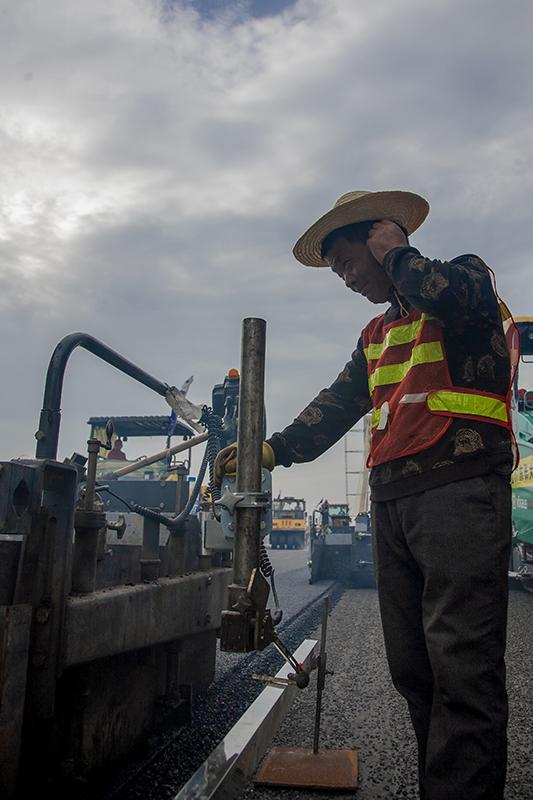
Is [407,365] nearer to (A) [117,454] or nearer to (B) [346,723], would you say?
(B) [346,723]

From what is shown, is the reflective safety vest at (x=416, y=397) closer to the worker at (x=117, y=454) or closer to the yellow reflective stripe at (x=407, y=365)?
the yellow reflective stripe at (x=407, y=365)

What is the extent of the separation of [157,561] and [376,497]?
1077mm

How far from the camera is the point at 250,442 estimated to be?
6.33ft

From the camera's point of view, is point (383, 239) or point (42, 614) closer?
point (42, 614)

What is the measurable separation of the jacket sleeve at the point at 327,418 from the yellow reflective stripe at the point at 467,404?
2.36 feet

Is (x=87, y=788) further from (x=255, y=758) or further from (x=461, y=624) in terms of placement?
(x=461, y=624)

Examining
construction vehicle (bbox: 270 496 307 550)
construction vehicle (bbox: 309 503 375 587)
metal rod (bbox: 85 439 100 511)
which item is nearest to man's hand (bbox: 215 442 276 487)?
metal rod (bbox: 85 439 100 511)

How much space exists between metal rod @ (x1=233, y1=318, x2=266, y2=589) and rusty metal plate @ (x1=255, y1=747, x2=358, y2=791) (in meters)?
0.94

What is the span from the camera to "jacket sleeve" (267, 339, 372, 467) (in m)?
2.48

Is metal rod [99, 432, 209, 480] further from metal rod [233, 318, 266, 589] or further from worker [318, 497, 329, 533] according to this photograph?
worker [318, 497, 329, 533]

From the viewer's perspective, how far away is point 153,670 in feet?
8.46

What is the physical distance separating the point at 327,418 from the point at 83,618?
1.18m

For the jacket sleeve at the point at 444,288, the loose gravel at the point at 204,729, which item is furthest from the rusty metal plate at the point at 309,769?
the jacket sleeve at the point at 444,288

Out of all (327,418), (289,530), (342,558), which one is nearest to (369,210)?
(327,418)
